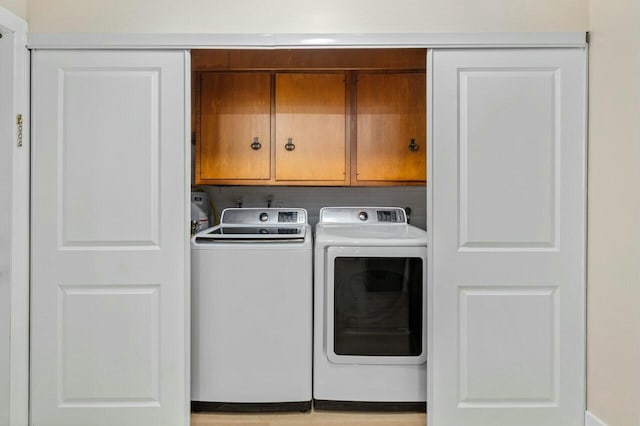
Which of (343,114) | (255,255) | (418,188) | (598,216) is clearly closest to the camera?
(598,216)

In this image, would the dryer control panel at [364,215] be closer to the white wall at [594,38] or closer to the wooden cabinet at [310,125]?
the wooden cabinet at [310,125]

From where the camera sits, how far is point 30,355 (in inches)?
74.3

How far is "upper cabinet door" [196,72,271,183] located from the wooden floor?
1.42 metres

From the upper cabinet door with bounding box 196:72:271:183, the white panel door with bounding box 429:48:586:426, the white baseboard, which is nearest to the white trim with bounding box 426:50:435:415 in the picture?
the white panel door with bounding box 429:48:586:426

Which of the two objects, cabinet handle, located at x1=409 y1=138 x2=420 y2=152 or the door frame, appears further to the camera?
cabinet handle, located at x1=409 y1=138 x2=420 y2=152

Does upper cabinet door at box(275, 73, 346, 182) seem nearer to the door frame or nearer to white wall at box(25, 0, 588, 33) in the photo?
white wall at box(25, 0, 588, 33)

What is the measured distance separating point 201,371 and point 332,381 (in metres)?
0.67

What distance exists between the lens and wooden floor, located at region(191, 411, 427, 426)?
6.75ft

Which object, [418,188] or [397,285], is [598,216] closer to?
[397,285]

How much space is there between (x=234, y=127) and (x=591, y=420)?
2469 millimetres

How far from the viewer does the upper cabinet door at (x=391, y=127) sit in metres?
2.70

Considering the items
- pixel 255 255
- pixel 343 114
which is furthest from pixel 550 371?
pixel 343 114

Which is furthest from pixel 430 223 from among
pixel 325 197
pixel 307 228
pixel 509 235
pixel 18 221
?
pixel 18 221

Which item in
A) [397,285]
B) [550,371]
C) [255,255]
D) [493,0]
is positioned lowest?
[550,371]
